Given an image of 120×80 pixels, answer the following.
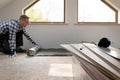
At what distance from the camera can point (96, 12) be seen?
689 cm

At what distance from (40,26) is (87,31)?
1238 mm

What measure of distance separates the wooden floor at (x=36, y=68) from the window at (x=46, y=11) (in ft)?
5.51

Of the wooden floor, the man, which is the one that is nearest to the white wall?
the man

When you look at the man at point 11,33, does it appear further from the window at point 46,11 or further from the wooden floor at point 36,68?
the window at point 46,11

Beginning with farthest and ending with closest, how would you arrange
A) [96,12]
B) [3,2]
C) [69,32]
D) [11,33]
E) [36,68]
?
[96,12], [69,32], [3,2], [11,33], [36,68]

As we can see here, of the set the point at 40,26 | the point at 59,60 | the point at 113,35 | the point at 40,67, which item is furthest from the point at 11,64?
the point at 113,35

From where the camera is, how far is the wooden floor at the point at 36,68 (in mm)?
3705

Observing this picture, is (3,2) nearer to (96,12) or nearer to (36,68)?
(96,12)

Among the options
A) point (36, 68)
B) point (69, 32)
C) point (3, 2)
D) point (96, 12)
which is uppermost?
point (3, 2)

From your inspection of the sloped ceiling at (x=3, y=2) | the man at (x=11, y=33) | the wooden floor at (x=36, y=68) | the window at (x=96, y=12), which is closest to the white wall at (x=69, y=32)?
the window at (x=96, y=12)

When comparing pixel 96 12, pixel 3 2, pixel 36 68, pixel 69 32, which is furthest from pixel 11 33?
pixel 96 12

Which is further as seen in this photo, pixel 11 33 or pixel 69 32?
pixel 69 32

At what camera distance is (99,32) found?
6.79 m

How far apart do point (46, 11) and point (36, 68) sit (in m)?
2.87
